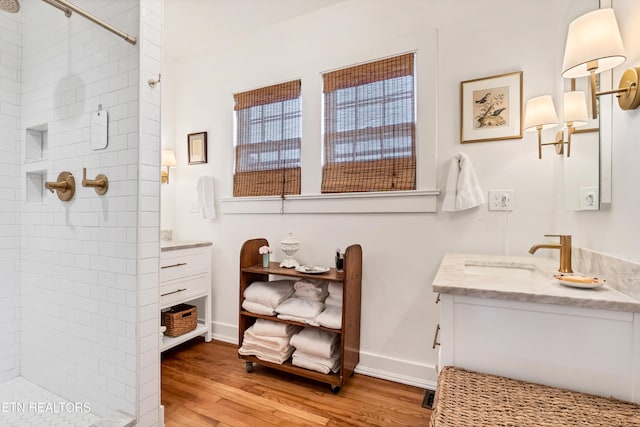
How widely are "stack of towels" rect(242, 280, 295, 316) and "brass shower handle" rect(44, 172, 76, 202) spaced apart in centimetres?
121

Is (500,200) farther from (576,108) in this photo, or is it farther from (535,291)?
(535,291)

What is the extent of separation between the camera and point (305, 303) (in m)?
2.04

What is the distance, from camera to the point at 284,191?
242 cm

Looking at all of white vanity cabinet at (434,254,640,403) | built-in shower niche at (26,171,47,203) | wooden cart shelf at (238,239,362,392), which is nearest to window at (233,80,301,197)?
wooden cart shelf at (238,239,362,392)

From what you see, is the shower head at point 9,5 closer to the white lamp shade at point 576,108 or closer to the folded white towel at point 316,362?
the folded white towel at point 316,362

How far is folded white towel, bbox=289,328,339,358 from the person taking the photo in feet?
6.18

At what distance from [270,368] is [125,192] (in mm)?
1551

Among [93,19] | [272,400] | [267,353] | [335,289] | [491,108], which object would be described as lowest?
[272,400]

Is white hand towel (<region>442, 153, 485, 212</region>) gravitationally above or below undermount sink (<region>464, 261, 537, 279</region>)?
above

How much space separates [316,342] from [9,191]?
88.6 inches

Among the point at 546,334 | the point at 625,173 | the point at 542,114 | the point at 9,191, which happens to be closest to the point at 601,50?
the point at 625,173

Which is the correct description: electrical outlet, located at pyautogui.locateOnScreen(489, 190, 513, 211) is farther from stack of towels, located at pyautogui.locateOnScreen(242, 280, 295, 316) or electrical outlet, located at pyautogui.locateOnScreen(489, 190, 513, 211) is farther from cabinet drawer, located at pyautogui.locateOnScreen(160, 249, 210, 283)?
cabinet drawer, located at pyautogui.locateOnScreen(160, 249, 210, 283)

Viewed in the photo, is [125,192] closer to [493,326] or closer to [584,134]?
[493,326]

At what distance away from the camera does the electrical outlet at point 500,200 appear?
176 cm
